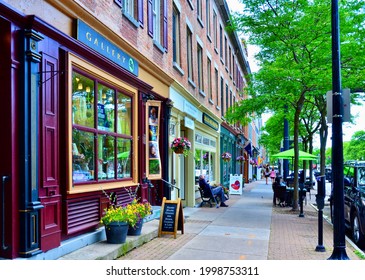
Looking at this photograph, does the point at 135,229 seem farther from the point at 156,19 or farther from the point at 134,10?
the point at 156,19

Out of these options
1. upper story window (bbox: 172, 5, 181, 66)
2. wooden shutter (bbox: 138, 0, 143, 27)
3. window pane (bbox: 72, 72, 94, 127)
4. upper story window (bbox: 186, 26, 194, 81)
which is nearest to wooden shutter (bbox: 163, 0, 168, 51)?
upper story window (bbox: 172, 5, 181, 66)

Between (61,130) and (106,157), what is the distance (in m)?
1.88

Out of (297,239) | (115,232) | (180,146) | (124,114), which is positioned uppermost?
(124,114)

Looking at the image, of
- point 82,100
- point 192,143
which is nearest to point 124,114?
point 82,100

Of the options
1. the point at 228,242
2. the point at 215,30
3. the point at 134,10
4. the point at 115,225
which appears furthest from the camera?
the point at 215,30

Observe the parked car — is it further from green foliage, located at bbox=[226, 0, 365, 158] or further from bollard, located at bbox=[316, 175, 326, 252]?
green foliage, located at bbox=[226, 0, 365, 158]

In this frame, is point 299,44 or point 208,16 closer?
point 299,44

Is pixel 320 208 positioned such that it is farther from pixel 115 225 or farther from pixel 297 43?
pixel 297 43

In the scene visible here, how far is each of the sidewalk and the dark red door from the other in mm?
526

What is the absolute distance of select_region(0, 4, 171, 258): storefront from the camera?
559cm

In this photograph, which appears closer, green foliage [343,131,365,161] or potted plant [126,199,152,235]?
potted plant [126,199,152,235]

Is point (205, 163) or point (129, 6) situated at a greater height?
Answer: point (129, 6)

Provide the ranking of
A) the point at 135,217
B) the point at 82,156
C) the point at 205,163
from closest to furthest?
the point at 82,156
the point at 135,217
the point at 205,163

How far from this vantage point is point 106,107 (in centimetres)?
848
